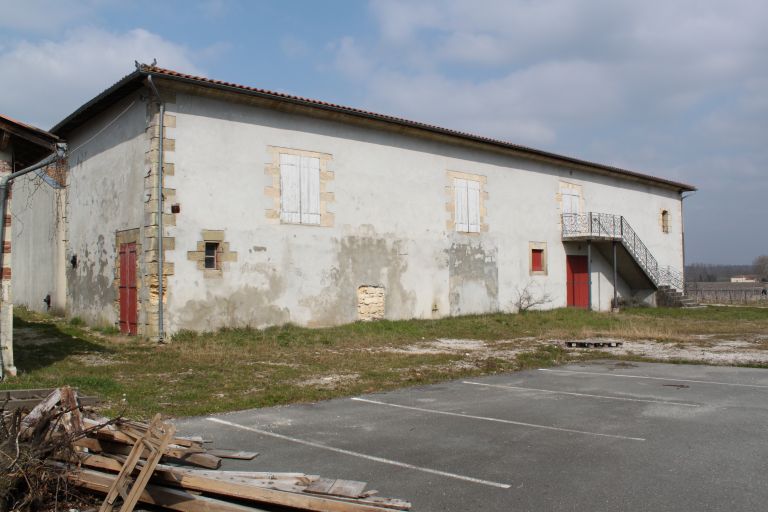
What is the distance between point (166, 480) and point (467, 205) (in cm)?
1708

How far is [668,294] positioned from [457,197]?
1120cm

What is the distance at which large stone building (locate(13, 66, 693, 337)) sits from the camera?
1436cm

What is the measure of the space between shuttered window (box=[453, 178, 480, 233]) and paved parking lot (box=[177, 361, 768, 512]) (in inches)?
437

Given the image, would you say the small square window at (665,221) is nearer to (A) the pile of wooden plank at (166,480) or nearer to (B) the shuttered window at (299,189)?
(B) the shuttered window at (299,189)

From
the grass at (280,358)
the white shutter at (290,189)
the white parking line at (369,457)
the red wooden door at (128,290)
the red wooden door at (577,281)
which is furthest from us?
the red wooden door at (577,281)

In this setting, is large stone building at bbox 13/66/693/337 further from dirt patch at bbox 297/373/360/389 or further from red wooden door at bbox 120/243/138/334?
dirt patch at bbox 297/373/360/389

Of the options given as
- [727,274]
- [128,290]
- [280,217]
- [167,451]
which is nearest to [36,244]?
[128,290]

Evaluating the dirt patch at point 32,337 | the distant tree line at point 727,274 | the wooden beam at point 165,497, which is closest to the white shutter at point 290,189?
the dirt patch at point 32,337

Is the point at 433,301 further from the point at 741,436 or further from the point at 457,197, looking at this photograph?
the point at 741,436

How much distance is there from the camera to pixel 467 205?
805 inches

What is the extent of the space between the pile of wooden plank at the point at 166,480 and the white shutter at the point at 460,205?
52.8ft

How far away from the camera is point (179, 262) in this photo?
14.2m

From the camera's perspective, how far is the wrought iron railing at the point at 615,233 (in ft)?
78.8

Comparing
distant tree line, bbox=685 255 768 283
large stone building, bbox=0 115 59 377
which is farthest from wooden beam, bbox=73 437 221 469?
distant tree line, bbox=685 255 768 283
